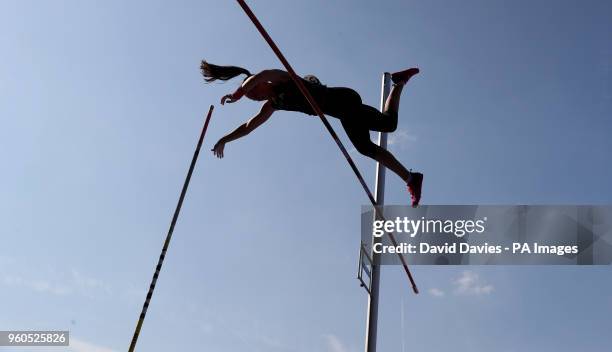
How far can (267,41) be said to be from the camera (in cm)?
514

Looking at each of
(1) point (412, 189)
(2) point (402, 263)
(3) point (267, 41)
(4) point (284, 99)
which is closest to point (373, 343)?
(2) point (402, 263)

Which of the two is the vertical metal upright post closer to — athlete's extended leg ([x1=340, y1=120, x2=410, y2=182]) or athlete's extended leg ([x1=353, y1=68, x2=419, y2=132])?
athlete's extended leg ([x1=353, y1=68, x2=419, y2=132])

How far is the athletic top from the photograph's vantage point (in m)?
5.53

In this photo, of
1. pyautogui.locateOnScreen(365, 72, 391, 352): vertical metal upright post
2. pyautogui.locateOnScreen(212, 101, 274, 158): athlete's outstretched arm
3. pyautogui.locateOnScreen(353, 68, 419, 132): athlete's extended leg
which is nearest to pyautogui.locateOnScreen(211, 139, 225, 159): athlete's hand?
pyautogui.locateOnScreen(212, 101, 274, 158): athlete's outstretched arm

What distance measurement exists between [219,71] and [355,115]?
4.60ft

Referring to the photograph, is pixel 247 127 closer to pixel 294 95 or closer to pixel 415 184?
pixel 294 95

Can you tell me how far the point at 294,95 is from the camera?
5.57 meters

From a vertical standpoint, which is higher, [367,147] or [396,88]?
[396,88]

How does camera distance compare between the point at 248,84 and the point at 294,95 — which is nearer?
the point at 248,84

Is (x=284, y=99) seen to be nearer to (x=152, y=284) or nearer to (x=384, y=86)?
(x=152, y=284)

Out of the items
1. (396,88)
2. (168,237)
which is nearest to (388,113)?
(396,88)

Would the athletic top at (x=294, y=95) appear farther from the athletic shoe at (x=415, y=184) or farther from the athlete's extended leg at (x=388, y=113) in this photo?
the athletic shoe at (x=415, y=184)

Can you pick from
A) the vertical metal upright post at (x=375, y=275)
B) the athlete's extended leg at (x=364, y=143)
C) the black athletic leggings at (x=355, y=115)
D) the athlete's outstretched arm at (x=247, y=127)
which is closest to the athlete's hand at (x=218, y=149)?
the athlete's outstretched arm at (x=247, y=127)

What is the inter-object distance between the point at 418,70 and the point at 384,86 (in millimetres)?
2996
